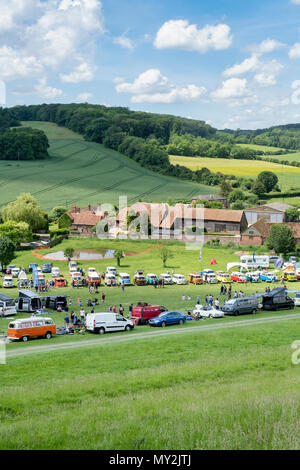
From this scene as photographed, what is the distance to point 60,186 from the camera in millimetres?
141000

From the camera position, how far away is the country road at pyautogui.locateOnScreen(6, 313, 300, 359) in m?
26.6

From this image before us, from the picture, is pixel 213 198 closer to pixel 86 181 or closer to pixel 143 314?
pixel 86 181

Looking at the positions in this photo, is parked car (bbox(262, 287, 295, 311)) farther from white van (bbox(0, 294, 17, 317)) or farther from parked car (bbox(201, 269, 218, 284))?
white van (bbox(0, 294, 17, 317))

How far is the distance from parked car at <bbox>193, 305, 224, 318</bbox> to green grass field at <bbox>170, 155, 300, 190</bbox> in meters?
117

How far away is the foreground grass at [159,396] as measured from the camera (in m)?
11.1

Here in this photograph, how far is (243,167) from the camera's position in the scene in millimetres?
175250

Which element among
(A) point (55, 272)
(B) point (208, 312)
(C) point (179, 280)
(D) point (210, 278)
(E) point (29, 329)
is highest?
(E) point (29, 329)

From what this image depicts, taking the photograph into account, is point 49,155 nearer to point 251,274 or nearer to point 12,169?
point 12,169

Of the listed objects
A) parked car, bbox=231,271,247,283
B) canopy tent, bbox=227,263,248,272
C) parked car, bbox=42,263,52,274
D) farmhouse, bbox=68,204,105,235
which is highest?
farmhouse, bbox=68,204,105,235

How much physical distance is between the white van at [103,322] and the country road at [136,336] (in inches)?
48.9

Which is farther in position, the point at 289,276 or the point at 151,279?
the point at 289,276

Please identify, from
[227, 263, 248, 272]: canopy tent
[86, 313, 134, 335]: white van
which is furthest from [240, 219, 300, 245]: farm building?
[86, 313, 134, 335]: white van

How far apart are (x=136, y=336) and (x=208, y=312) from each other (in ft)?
27.3

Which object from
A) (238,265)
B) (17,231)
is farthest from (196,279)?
(17,231)
